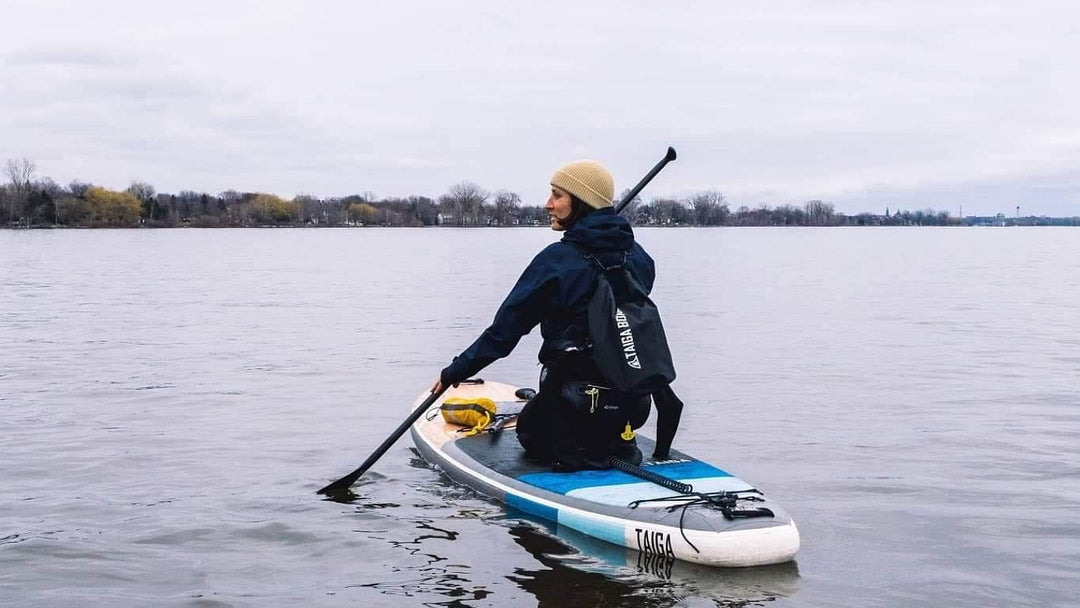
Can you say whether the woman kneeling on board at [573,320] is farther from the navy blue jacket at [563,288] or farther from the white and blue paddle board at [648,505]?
the white and blue paddle board at [648,505]

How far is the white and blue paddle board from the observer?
227 inches

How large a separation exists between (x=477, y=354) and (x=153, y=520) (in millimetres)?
2470

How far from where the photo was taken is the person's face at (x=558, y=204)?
21.6ft

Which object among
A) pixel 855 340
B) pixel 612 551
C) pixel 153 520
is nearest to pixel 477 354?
pixel 612 551

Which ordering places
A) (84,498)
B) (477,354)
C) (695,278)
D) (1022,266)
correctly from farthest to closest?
1. (1022,266)
2. (695,278)
3. (84,498)
4. (477,354)

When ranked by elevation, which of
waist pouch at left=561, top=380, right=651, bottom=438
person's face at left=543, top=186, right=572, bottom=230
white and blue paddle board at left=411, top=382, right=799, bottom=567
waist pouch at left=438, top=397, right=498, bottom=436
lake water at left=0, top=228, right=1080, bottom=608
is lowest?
lake water at left=0, top=228, right=1080, bottom=608

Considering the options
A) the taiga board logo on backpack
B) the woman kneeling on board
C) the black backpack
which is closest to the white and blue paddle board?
the woman kneeling on board

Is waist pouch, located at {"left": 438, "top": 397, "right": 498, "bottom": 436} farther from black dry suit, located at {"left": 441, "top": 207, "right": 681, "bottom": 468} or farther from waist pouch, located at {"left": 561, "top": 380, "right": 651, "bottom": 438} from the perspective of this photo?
waist pouch, located at {"left": 561, "top": 380, "right": 651, "bottom": 438}

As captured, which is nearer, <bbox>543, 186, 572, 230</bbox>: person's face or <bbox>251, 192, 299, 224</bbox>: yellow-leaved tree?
<bbox>543, 186, 572, 230</bbox>: person's face

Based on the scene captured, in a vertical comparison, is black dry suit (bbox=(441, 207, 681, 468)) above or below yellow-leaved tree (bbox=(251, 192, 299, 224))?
below

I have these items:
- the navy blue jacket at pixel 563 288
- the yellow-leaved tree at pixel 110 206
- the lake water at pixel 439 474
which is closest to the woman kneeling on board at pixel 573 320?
the navy blue jacket at pixel 563 288

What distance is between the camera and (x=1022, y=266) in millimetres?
46219

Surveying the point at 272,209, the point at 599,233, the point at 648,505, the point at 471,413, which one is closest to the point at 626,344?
the point at 599,233

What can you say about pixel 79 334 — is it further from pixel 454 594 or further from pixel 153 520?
pixel 454 594
